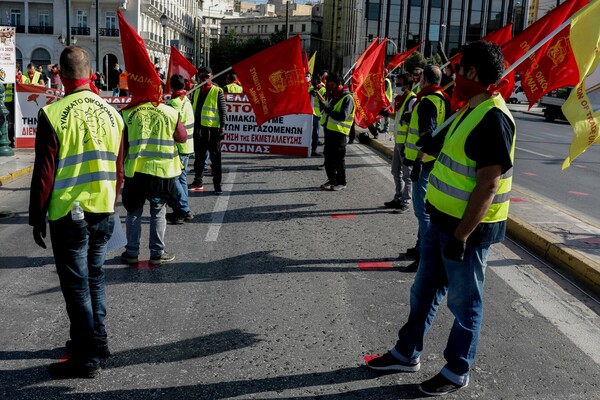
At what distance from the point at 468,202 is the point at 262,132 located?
11.7 metres

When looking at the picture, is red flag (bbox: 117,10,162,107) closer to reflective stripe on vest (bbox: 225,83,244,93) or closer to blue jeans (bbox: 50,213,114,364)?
blue jeans (bbox: 50,213,114,364)

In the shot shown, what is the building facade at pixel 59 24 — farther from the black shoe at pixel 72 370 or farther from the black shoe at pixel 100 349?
the black shoe at pixel 72 370

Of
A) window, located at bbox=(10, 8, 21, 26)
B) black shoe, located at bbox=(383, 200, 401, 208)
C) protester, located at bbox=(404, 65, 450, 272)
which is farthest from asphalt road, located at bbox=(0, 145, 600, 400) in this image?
window, located at bbox=(10, 8, 21, 26)

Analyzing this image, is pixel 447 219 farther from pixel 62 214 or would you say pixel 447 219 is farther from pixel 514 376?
pixel 62 214

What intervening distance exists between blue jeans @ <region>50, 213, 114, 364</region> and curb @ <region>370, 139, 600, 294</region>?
427cm

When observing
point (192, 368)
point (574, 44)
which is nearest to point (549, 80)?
point (574, 44)

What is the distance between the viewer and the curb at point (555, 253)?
603 centimetres

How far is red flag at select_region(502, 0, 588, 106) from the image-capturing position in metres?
5.72

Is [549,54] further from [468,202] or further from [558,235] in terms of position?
[468,202]

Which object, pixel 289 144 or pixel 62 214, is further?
pixel 289 144

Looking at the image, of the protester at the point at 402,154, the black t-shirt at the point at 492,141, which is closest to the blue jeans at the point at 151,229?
the protester at the point at 402,154

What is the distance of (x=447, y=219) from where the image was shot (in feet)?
12.3

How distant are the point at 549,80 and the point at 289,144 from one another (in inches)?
383

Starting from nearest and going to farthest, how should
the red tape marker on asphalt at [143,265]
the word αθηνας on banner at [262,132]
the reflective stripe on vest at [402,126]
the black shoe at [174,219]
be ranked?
the red tape marker on asphalt at [143,265] → the black shoe at [174,219] → the reflective stripe on vest at [402,126] → the word αθηνας on banner at [262,132]
